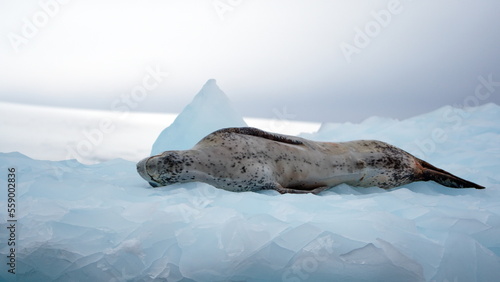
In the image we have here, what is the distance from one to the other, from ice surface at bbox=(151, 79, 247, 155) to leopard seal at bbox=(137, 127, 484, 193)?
245 centimetres

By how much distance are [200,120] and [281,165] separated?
286cm

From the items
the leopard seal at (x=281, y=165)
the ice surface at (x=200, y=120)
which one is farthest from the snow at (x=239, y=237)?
the ice surface at (x=200, y=120)

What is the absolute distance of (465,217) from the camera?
2.60 metres

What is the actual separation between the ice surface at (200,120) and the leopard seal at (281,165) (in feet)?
8.02

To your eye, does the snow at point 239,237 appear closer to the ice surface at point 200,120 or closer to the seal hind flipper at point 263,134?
the seal hind flipper at point 263,134

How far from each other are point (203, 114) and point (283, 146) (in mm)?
2765

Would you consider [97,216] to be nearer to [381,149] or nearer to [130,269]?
[130,269]

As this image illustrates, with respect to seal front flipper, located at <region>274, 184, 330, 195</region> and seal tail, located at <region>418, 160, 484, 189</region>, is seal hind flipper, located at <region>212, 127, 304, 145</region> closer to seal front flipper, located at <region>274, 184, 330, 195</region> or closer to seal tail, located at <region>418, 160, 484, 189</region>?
seal front flipper, located at <region>274, 184, 330, 195</region>

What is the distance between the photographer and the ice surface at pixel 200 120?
6.47 meters

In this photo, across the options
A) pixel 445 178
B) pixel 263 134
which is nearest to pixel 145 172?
pixel 263 134

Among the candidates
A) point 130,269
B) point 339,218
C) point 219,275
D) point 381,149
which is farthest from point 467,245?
point 381,149

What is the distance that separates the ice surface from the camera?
21.2 ft

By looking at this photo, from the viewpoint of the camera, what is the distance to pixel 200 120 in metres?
6.52

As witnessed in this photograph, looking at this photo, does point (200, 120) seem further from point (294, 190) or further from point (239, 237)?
point (239, 237)
